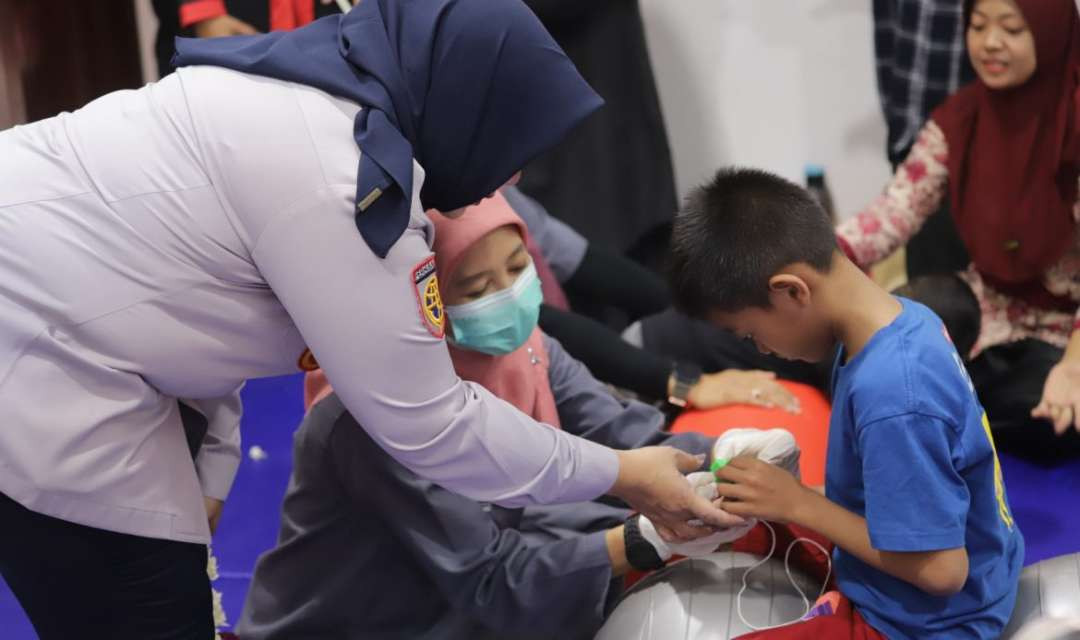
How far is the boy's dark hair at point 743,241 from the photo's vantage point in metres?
1.55

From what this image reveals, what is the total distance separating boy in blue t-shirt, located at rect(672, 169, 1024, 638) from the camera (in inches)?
57.1

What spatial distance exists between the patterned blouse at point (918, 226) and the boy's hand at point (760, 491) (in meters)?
1.18

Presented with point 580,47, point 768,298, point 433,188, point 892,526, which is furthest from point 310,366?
point 580,47

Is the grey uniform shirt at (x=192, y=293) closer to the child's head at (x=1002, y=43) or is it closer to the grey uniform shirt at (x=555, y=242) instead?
the grey uniform shirt at (x=555, y=242)

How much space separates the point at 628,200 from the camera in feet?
11.4

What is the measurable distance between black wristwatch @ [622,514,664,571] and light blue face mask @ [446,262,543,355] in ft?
1.04

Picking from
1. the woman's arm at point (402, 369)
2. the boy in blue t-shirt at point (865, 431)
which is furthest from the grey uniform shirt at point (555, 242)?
the woman's arm at point (402, 369)

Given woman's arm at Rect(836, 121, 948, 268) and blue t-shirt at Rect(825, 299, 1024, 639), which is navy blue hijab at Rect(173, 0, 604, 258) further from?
woman's arm at Rect(836, 121, 948, 268)

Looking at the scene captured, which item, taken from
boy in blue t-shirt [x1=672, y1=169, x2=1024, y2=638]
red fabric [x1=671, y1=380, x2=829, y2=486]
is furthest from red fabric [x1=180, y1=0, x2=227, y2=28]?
boy in blue t-shirt [x1=672, y1=169, x2=1024, y2=638]

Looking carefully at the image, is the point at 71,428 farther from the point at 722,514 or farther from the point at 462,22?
the point at 722,514

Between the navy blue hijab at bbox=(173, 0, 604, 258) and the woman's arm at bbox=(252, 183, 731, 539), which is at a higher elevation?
the navy blue hijab at bbox=(173, 0, 604, 258)

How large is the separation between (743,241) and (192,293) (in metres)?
0.65

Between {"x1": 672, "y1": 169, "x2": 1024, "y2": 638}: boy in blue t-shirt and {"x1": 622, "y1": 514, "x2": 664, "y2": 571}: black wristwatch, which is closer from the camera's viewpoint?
{"x1": 672, "y1": 169, "x2": 1024, "y2": 638}: boy in blue t-shirt

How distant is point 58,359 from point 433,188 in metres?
0.46
